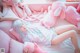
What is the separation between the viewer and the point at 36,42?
1.29 m

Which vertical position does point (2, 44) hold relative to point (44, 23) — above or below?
below

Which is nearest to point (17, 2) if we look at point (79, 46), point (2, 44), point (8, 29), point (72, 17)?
point (8, 29)

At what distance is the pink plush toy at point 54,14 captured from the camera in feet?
4.36

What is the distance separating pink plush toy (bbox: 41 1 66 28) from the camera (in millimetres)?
1330

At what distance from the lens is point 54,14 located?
1339mm

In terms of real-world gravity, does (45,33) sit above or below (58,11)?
below

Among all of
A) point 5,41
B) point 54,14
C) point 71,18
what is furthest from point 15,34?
point 71,18

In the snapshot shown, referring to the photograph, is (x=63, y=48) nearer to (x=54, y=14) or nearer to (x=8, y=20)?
(x=54, y=14)

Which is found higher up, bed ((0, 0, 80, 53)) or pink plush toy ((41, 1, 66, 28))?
pink plush toy ((41, 1, 66, 28))

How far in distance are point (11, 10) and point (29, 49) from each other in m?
0.38

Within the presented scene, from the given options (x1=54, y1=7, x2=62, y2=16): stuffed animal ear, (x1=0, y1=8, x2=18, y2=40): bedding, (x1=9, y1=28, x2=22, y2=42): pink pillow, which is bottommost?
(x1=9, y1=28, x2=22, y2=42): pink pillow

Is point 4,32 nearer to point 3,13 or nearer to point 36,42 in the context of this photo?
point 3,13

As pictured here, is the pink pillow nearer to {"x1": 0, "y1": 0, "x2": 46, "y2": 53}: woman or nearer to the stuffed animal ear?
{"x1": 0, "y1": 0, "x2": 46, "y2": 53}: woman

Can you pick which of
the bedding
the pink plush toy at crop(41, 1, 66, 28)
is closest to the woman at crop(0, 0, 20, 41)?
the bedding
